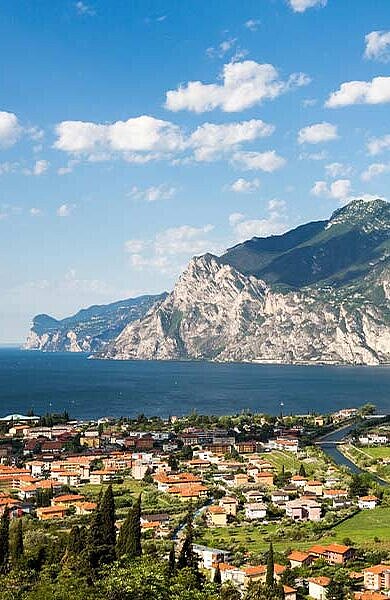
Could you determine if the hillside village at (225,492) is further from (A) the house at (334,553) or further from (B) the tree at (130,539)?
(B) the tree at (130,539)

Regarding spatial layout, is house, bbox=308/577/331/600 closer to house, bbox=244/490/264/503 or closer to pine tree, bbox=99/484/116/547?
pine tree, bbox=99/484/116/547

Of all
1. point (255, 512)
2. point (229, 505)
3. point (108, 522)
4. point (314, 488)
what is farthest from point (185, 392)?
point (108, 522)

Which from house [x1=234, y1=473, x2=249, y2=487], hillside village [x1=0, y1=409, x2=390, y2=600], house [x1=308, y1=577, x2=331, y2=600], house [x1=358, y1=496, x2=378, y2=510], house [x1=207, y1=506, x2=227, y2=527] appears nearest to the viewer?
house [x1=308, y1=577, x2=331, y2=600]

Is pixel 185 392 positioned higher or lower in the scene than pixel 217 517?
higher

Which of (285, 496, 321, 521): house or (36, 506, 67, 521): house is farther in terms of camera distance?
(285, 496, 321, 521): house

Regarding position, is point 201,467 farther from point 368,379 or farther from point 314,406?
point 368,379

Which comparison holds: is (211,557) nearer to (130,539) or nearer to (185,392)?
(130,539)

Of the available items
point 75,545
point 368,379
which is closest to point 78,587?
point 75,545

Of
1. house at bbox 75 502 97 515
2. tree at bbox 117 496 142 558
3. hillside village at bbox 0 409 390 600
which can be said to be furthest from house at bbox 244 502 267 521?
tree at bbox 117 496 142 558
